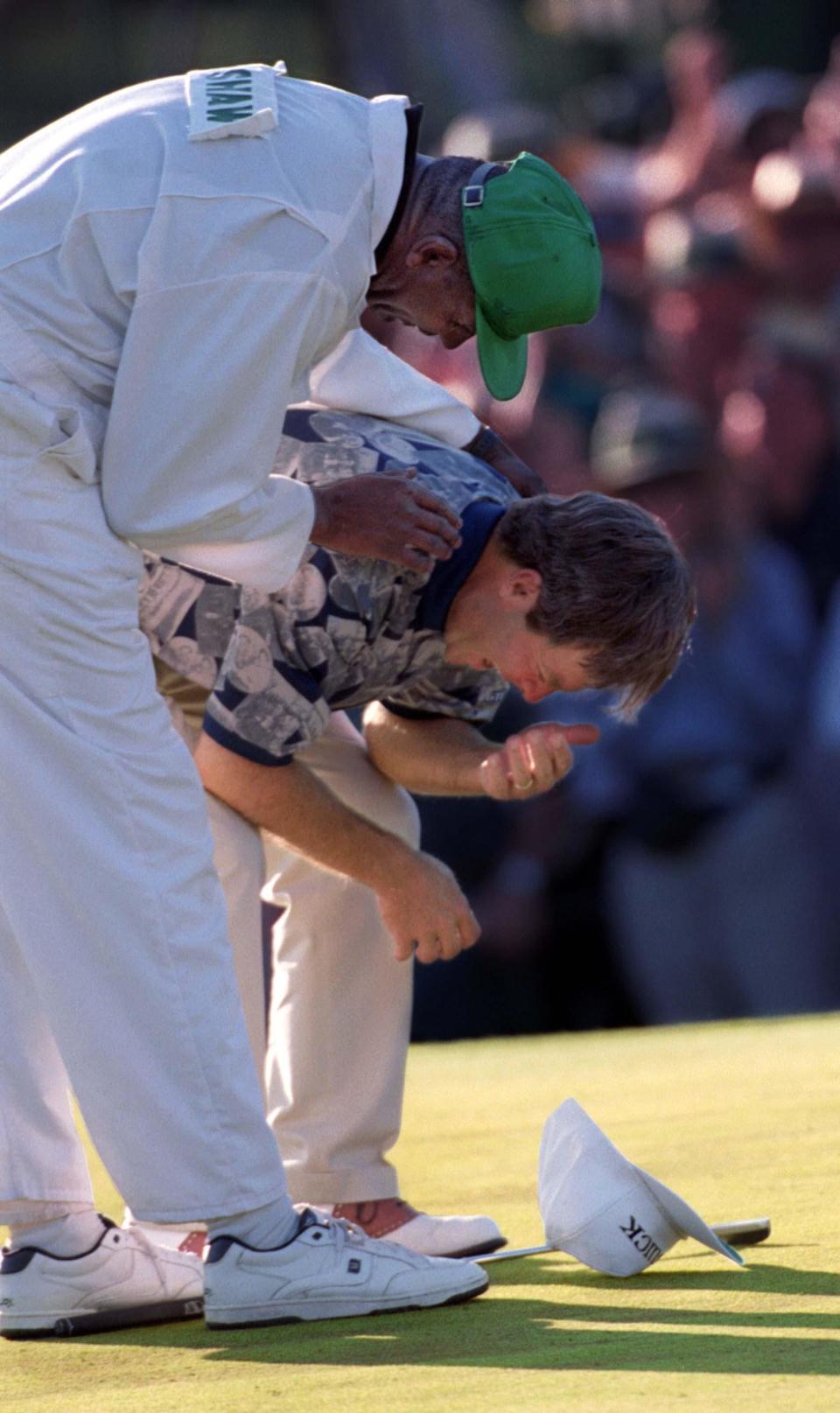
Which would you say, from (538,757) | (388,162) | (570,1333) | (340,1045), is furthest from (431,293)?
(570,1333)

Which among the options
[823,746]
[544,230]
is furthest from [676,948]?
[544,230]

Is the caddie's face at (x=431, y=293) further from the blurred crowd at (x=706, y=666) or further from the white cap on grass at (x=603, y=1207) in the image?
the blurred crowd at (x=706, y=666)

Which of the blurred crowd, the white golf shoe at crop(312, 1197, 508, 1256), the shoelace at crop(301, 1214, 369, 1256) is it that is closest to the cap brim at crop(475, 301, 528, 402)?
the shoelace at crop(301, 1214, 369, 1256)

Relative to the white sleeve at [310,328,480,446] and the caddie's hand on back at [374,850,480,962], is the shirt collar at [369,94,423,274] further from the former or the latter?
the caddie's hand on back at [374,850,480,962]

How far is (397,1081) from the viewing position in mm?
2889

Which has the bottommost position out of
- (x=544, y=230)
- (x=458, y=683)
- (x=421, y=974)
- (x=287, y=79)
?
(x=421, y=974)

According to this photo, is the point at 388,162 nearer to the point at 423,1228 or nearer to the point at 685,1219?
the point at 685,1219

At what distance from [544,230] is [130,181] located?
52cm

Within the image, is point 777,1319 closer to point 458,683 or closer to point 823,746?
point 458,683

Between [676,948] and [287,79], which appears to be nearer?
[287,79]

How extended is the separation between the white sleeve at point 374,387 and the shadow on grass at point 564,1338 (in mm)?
1224

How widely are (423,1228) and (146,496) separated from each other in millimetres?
1183

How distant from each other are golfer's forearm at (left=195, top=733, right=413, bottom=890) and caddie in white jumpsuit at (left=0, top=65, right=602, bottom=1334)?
1.39 ft

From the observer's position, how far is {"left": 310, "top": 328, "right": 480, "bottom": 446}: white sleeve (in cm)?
279
